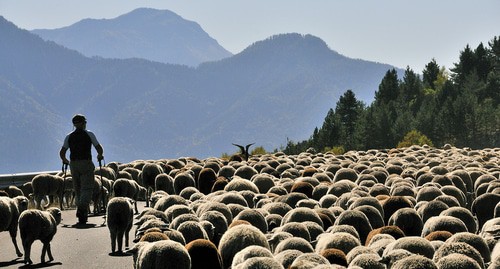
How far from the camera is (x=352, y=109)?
11906cm

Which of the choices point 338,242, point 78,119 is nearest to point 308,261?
point 338,242

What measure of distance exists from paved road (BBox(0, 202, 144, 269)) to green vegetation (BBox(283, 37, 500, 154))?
74530 millimetres

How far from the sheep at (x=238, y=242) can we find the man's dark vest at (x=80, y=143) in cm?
875

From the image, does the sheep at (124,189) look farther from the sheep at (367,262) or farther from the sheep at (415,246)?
the sheep at (367,262)

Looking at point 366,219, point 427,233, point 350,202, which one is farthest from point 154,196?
point 427,233

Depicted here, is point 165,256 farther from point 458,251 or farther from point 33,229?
point 33,229

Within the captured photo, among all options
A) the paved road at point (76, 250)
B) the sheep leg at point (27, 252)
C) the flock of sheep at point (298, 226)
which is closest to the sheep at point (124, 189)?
the flock of sheep at point (298, 226)

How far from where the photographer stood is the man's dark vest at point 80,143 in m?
22.8

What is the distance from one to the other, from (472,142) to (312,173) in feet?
243

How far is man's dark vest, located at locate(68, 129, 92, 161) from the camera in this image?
2277 cm

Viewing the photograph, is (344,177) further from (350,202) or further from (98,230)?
(98,230)

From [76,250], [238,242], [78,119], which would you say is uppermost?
[78,119]

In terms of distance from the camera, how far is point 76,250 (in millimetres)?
19234

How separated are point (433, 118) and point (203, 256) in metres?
94.9
